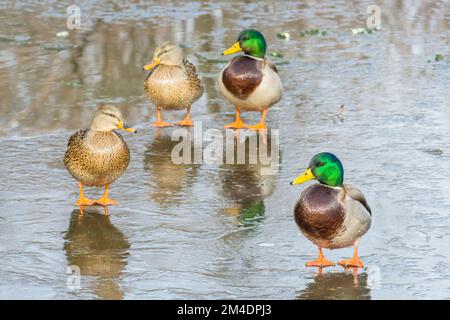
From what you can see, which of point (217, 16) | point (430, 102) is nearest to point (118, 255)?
point (430, 102)

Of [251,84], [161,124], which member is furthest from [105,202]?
[251,84]

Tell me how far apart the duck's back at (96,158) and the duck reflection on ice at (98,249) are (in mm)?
225

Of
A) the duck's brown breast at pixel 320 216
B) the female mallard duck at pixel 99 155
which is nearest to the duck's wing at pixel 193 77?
the female mallard duck at pixel 99 155

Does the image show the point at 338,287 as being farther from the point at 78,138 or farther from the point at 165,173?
the point at 165,173

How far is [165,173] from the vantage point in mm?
7988

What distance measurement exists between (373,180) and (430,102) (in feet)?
7.73

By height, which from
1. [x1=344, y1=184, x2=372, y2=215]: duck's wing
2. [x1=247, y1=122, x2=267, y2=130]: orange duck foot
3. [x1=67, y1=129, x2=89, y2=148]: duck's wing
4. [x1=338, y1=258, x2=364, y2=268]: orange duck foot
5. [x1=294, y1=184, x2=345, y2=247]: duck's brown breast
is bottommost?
[x1=338, y1=258, x2=364, y2=268]: orange duck foot

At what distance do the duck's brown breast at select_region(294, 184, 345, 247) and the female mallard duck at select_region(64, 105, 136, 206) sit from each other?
155 centimetres

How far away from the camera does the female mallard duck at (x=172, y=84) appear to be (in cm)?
921

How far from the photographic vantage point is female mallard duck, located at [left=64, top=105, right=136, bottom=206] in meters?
7.11

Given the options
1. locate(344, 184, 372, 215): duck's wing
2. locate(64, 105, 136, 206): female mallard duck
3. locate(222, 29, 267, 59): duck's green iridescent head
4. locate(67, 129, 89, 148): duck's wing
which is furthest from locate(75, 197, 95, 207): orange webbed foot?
locate(222, 29, 267, 59): duck's green iridescent head

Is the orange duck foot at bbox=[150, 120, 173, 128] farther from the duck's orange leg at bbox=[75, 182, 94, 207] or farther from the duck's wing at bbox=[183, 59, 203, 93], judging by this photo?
the duck's orange leg at bbox=[75, 182, 94, 207]

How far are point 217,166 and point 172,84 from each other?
1.36 meters
